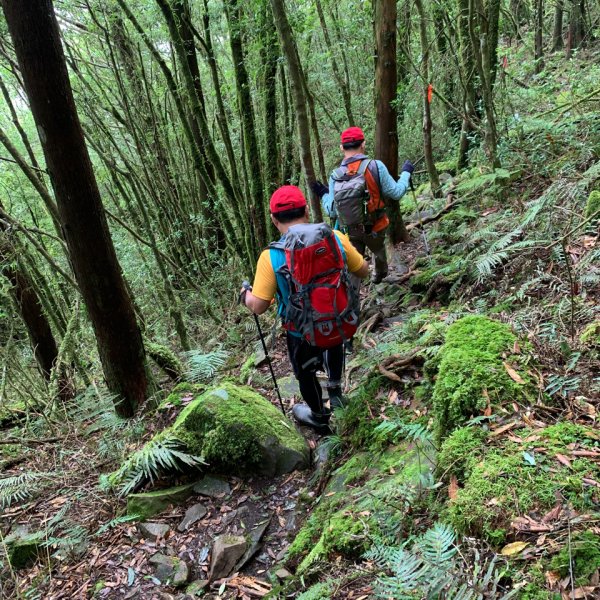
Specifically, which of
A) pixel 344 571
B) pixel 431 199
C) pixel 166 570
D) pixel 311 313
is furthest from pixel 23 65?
Answer: pixel 431 199

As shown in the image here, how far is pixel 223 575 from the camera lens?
10.4ft

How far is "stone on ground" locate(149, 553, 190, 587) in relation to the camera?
Answer: 3192 mm

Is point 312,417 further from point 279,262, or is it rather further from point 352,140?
point 352,140

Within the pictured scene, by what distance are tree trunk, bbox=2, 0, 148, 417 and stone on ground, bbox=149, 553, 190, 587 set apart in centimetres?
211

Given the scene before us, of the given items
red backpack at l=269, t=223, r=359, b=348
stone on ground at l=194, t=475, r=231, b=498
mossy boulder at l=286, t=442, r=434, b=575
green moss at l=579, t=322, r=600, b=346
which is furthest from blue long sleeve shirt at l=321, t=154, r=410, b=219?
stone on ground at l=194, t=475, r=231, b=498

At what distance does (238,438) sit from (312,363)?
0.95 m

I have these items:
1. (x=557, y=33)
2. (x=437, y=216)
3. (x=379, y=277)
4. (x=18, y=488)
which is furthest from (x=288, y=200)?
(x=557, y=33)

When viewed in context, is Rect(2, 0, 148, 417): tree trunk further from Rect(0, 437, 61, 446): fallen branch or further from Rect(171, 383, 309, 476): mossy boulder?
Rect(171, 383, 309, 476): mossy boulder

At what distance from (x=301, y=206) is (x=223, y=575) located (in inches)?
113

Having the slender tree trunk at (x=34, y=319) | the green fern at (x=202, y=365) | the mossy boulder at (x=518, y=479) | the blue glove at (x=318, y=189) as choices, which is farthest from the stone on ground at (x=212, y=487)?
the slender tree trunk at (x=34, y=319)

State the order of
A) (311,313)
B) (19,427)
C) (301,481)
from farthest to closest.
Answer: (19,427) → (301,481) → (311,313)

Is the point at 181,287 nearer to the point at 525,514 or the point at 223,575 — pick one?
the point at 223,575

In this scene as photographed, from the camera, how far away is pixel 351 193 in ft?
18.4

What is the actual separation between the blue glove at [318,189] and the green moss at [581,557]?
15.0 feet
